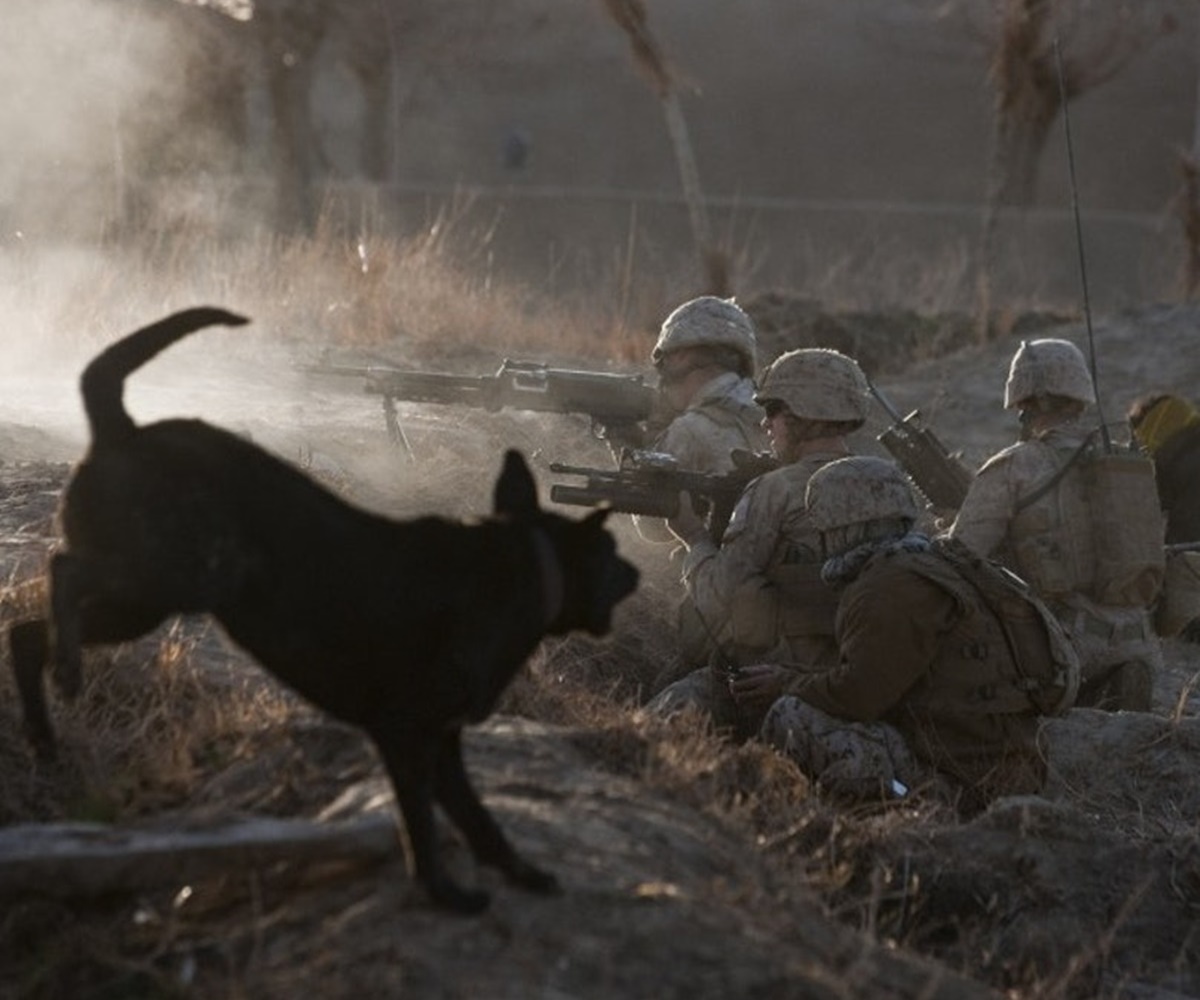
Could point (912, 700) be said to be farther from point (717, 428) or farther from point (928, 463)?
point (928, 463)

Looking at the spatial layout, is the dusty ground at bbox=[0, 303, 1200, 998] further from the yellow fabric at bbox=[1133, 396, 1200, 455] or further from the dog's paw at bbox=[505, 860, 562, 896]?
the yellow fabric at bbox=[1133, 396, 1200, 455]

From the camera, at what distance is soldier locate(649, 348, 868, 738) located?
795 cm

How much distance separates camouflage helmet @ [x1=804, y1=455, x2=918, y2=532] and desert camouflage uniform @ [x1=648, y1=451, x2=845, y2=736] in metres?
0.42

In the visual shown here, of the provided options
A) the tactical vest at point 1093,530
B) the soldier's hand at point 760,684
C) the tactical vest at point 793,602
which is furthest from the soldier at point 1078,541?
the soldier's hand at point 760,684

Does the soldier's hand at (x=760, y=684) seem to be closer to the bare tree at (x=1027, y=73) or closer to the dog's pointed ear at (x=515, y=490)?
the dog's pointed ear at (x=515, y=490)

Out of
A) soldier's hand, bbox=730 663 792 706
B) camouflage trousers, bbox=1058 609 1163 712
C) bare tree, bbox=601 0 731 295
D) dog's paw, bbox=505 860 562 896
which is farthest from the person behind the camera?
bare tree, bbox=601 0 731 295

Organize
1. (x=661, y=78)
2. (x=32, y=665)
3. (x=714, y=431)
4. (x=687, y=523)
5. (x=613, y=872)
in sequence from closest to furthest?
(x=613, y=872), (x=32, y=665), (x=687, y=523), (x=714, y=431), (x=661, y=78)

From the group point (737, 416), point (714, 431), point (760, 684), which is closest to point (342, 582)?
point (760, 684)

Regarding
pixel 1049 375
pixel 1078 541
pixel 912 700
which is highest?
pixel 1049 375

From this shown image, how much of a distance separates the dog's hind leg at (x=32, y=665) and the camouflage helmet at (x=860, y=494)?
294 centimetres

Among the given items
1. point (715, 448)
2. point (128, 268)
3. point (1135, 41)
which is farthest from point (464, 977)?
point (1135, 41)

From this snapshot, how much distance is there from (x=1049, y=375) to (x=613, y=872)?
4.99 meters

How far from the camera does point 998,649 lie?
7352mm

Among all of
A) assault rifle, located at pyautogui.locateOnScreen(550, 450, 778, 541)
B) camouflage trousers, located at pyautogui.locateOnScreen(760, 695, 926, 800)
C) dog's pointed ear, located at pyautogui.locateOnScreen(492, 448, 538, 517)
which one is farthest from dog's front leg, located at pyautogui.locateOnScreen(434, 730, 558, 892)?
assault rifle, located at pyautogui.locateOnScreen(550, 450, 778, 541)
